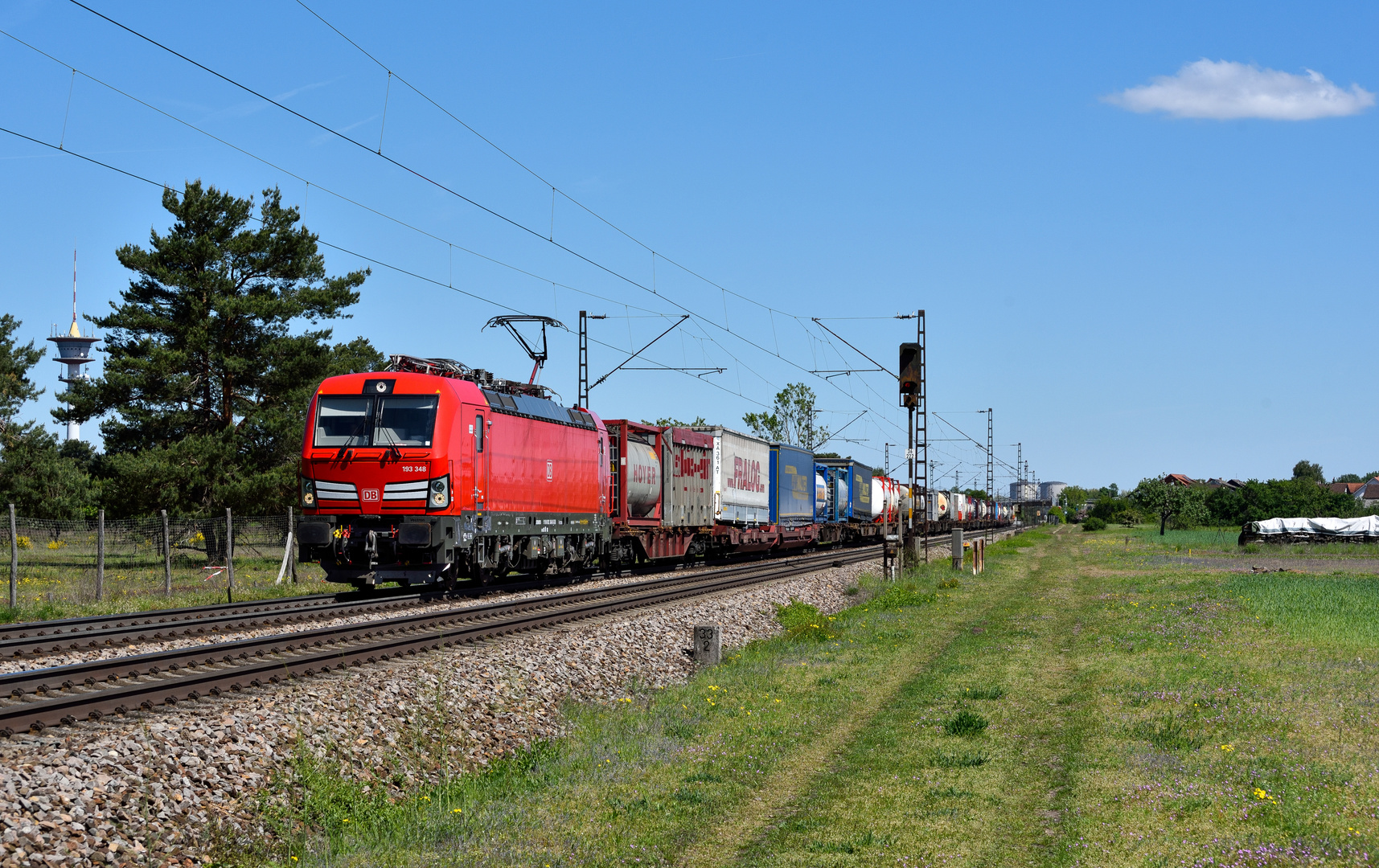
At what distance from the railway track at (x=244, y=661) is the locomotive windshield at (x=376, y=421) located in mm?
3497

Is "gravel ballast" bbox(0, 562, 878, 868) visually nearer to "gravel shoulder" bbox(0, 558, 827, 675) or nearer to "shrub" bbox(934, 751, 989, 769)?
"gravel shoulder" bbox(0, 558, 827, 675)

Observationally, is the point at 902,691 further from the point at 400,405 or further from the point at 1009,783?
the point at 400,405

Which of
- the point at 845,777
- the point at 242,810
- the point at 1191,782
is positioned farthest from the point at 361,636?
the point at 1191,782

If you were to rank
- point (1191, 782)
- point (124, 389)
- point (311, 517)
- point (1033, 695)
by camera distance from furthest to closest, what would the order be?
point (124, 389) → point (311, 517) → point (1033, 695) → point (1191, 782)

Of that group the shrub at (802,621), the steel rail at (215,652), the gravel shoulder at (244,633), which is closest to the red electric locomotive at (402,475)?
the gravel shoulder at (244,633)

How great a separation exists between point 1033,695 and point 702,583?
15030 millimetres

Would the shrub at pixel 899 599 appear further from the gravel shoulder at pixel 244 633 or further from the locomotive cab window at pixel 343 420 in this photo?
the locomotive cab window at pixel 343 420

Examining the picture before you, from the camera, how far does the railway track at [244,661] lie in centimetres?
1017

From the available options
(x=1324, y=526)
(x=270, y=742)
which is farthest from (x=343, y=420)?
(x=1324, y=526)

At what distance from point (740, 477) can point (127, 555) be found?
20464mm

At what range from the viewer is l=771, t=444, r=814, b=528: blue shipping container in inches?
1821

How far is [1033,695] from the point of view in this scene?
13773mm

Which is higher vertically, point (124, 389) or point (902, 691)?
point (124, 389)

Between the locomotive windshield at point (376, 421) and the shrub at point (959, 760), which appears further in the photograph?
the locomotive windshield at point (376, 421)
